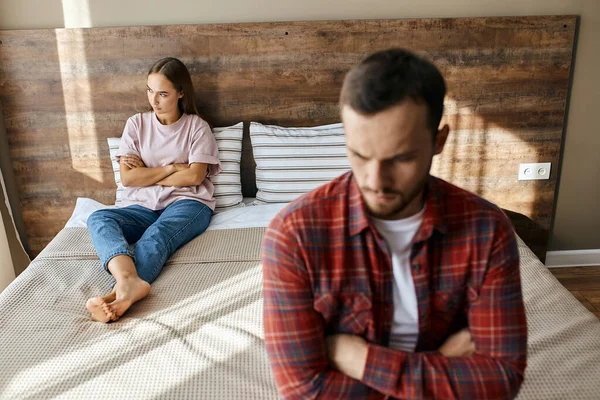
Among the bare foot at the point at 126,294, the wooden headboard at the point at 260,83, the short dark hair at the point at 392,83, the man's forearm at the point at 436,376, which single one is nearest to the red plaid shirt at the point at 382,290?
the man's forearm at the point at 436,376

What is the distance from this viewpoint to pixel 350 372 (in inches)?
39.3

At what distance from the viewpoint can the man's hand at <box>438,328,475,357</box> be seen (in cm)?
102

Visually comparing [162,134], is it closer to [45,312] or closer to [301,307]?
[45,312]

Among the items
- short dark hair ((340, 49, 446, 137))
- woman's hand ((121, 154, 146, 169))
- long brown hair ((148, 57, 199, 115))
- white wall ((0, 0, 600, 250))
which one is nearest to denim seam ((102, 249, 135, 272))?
woman's hand ((121, 154, 146, 169))

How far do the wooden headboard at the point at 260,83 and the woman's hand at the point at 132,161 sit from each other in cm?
27

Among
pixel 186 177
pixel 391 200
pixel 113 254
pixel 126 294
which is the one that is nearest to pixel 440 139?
pixel 391 200

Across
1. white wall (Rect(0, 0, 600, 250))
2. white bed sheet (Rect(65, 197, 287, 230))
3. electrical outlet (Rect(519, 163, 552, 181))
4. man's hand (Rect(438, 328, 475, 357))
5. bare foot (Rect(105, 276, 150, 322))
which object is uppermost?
white wall (Rect(0, 0, 600, 250))

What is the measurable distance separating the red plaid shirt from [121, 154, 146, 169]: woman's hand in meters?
1.50

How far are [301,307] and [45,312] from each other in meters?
1.06

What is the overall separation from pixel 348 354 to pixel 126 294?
908 millimetres

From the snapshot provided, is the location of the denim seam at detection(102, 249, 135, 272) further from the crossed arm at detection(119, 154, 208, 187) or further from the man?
the man

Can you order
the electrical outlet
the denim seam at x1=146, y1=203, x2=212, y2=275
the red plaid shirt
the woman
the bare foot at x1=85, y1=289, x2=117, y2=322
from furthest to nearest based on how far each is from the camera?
the electrical outlet, the woman, the denim seam at x1=146, y1=203, x2=212, y2=275, the bare foot at x1=85, y1=289, x2=117, y2=322, the red plaid shirt

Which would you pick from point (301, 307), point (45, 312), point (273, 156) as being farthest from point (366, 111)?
point (273, 156)

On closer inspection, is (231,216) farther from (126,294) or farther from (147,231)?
(126,294)
